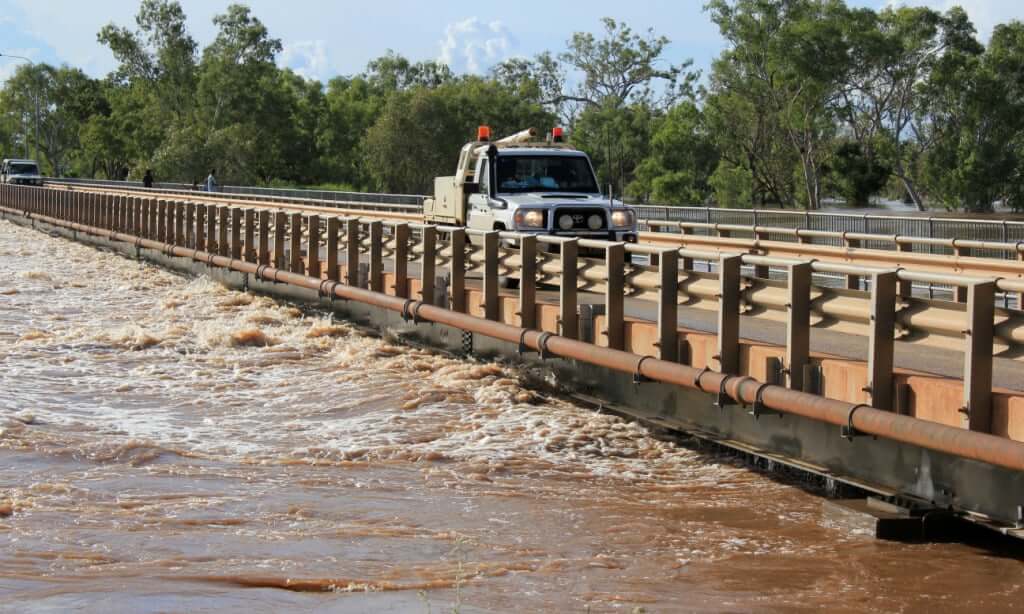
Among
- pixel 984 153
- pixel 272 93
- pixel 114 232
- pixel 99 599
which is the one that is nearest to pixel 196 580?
pixel 99 599

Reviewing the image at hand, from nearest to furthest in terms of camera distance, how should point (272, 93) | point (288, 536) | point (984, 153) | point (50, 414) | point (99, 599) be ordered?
→ 1. point (99, 599)
2. point (288, 536)
3. point (50, 414)
4. point (984, 153)
5. point (272, 93)

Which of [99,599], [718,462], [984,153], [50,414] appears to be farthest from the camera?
[984,153]

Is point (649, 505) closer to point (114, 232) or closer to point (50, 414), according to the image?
point (50, 414)

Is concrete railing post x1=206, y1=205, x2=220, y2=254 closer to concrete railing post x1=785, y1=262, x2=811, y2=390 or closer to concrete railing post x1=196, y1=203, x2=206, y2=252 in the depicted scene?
concrete railing post x1=196, y1=203, x2=206, y2=252

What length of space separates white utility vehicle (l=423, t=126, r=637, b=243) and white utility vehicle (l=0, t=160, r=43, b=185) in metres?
65.4

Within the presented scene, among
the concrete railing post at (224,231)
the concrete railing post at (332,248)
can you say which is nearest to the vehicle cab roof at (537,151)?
the concrete railing post at (332,248)

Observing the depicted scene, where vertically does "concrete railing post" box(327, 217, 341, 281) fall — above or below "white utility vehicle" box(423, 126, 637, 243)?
below

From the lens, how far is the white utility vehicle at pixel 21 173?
8019 centimetres

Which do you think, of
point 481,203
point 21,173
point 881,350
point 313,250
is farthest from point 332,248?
point 21,173

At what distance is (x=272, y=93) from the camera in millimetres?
99438

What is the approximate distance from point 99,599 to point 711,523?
434cm

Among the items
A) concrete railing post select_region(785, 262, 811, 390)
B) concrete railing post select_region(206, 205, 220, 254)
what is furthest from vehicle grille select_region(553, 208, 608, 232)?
concrete railing post select_region(206, 205, 220, 254)

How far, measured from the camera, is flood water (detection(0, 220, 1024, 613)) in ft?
27.9

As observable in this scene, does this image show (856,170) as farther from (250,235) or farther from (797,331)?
(797,331)
